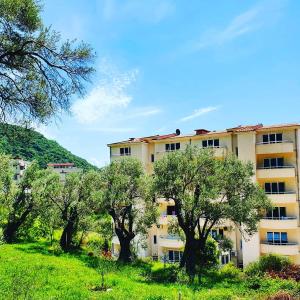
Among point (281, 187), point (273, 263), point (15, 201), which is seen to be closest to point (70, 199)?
point (15, 201)

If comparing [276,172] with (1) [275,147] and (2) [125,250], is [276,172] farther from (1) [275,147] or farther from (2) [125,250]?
(2) [125,250]

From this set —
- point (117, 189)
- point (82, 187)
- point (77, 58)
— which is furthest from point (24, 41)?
point (82, 187)

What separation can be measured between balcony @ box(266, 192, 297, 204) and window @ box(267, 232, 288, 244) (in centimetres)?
305

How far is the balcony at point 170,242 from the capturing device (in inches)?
1596

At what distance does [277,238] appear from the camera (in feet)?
123

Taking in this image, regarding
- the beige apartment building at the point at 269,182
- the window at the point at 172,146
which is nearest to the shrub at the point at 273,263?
the beige apartment building at the point at 269,182

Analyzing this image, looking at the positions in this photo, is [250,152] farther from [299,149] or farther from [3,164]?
[3,164]

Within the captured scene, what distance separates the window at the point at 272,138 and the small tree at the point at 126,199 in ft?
41.9

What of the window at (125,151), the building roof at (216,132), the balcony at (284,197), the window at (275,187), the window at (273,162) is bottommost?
the balcony at (284,197)

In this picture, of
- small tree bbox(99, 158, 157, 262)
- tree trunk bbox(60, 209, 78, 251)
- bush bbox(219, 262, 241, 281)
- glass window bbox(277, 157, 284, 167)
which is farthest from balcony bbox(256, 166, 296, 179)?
tree trunk bbox(60, 209, 78, 251)

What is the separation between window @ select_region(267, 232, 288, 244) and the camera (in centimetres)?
3719

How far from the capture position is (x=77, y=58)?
1133 centimetres

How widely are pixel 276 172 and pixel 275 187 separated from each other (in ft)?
5.49

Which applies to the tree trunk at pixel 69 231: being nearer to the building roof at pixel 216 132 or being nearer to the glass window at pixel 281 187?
the building roof at pixel 216 132
